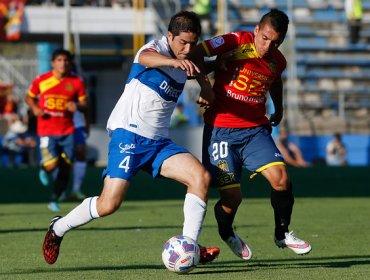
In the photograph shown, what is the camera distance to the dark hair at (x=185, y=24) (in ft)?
25.1

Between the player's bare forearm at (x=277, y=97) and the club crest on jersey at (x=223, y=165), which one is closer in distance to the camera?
the club crest on jersey at (x=223, y=165)

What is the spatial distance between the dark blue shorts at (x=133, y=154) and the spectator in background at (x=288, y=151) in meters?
18.0

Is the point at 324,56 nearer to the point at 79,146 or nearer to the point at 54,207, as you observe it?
the point at 79,146

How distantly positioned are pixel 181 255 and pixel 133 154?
93cm

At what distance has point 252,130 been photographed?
873 cm

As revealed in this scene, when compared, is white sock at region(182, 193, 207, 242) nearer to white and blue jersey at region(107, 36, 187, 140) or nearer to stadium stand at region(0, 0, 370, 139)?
white and blue jersey at region(107, 36, 187, 140)

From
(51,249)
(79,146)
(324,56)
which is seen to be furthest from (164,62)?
(324,56)

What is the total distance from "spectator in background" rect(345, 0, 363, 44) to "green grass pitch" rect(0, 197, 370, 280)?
1747 centimetres

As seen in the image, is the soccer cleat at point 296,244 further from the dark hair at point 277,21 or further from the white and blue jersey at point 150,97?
the dark hair at point 277,21

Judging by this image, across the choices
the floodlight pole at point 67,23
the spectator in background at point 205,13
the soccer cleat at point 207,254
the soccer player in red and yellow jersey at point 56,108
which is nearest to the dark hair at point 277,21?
the soccer cleat at point 207,254

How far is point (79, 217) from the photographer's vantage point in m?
7.95

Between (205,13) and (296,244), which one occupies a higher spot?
(296,244)

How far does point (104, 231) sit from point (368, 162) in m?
17.6

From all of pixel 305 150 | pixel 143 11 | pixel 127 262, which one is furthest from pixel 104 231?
pixel 143 11
